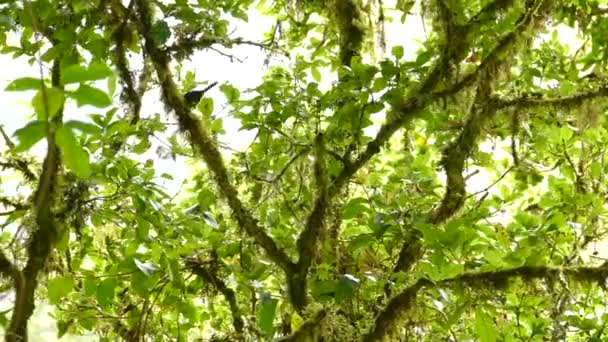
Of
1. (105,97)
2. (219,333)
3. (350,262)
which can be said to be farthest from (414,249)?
(105,97)

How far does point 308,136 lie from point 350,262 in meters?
0.32

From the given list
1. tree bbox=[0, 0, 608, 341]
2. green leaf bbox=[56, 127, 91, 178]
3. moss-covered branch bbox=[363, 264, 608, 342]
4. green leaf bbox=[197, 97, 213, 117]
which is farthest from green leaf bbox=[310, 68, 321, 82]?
green leaf bbox=[56, 127, 91, 178]

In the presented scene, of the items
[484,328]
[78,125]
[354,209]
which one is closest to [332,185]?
[354,209]

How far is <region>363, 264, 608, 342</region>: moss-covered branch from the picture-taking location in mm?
1244

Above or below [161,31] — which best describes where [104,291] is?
below

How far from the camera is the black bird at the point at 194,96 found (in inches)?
60.2

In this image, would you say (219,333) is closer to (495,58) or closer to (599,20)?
(495,58)

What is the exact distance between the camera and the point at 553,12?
1.62m

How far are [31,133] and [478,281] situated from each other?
0.90 metres

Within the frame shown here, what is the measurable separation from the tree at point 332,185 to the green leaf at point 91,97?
70 centimetres

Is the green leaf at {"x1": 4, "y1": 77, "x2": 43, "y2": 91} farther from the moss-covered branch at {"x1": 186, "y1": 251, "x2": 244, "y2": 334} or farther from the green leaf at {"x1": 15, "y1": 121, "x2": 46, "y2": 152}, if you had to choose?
the moss-covered branch at {"x1": 186, "y1": 251, "x2": 244, "y2": 334}

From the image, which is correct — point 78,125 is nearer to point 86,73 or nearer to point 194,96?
point 86,73

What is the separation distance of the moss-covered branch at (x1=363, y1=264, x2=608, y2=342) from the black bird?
0.63 metres

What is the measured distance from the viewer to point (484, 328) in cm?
121
